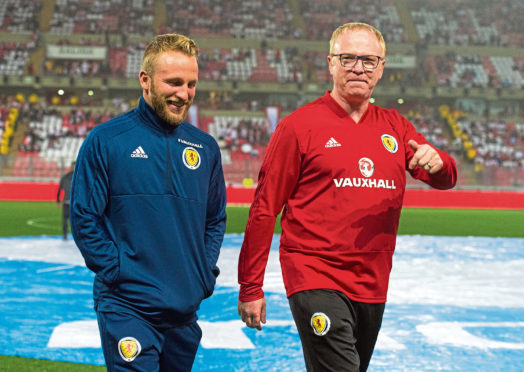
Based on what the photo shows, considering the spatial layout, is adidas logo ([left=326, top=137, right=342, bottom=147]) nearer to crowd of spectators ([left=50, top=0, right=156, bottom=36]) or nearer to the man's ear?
the man's ear

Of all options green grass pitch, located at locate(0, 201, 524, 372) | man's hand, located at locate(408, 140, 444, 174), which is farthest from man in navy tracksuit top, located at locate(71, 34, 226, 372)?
green grass pitch, located at locate(0, 201, 524, 372)

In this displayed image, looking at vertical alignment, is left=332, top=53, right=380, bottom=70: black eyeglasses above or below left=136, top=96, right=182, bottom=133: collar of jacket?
above

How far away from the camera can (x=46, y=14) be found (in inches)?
2115

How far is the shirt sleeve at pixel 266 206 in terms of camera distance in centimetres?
360

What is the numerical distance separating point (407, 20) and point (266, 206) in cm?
5833

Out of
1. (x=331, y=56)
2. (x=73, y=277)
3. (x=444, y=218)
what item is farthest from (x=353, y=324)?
(x=444, y=218)

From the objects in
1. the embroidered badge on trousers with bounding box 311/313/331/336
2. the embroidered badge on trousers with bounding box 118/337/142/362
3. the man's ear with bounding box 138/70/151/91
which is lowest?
the embroidered badge on trousers with bounding box 118/337/142/362

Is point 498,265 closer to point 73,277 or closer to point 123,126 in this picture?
point 73,277

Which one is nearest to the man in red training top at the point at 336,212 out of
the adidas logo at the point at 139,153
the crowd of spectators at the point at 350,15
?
the adidas logo at the point at 139,153

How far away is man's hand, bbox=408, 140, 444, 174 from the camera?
3.38 m

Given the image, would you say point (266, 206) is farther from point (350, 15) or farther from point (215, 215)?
point (350, 15)

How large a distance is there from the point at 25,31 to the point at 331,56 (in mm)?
52173

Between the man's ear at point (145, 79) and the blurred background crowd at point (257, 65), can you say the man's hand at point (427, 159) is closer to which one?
the man's ear at point (145, 79)

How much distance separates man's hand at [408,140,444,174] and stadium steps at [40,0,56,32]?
5325 cm
